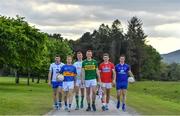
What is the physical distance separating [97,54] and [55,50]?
5609cm

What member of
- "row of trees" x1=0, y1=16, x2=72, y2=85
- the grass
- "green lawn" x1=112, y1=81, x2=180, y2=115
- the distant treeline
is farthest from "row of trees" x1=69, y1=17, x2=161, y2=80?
the grass

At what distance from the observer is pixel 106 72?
2169 cm

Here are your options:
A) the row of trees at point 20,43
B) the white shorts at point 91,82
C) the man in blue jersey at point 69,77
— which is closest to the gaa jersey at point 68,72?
the man in blue jersey at point 69,77

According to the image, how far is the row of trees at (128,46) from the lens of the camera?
495 feet

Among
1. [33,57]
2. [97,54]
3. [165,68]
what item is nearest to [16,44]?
[33,57]

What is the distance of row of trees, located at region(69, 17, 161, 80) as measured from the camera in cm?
15100

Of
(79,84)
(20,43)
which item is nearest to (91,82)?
(79,84)

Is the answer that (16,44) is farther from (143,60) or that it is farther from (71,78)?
(143,60)

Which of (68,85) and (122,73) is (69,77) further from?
(122,73)

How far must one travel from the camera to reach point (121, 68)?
22.1 m

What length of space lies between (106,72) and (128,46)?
433ft

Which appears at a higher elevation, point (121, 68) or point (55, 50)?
point (55, 50)

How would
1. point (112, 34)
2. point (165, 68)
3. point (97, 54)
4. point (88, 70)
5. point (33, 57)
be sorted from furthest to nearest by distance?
point (165, 68), point (112, 34), point (97, 54), point (33, 57), point (88, 70)

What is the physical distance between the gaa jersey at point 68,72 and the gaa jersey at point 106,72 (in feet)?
3.56
